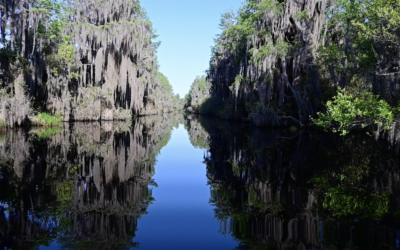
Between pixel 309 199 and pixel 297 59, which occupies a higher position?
pixel 297 59

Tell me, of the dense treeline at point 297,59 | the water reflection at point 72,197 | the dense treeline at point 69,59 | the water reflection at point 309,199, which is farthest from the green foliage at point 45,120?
the water reflection at point 309,199

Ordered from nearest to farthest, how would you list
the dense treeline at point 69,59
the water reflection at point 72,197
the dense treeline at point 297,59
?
the water reflection at point 72,197, the dense treeline at point 297,59, the dense treeline at point 69,59

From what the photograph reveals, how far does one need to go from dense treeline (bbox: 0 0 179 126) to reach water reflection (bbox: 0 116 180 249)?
31.5 feet

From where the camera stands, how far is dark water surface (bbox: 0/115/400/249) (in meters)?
4.07

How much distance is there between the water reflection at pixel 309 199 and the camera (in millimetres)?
4098

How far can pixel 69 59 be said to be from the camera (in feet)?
70.6

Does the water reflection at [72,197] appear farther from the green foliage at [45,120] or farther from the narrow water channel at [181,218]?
the green foliage at [45,120]

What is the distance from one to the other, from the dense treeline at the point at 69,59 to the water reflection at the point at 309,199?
540 inches

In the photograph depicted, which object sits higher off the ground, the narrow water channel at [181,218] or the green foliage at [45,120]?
the green foliage at [45,120]

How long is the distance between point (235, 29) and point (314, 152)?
56.9ft

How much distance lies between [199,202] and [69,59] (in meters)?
18.9

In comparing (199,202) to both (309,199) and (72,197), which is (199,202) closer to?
(309,199)

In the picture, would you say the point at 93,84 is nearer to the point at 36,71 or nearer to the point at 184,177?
the point at 36,71

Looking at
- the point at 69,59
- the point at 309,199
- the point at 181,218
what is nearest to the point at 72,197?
the point at 181,218
